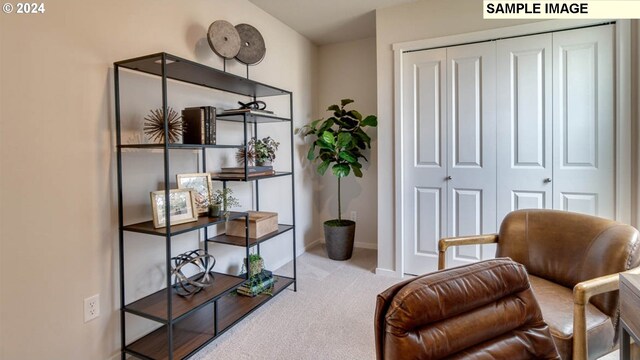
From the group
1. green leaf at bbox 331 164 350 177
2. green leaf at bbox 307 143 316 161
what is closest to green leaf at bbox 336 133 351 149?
green leaf at bbox 331 164 350 177

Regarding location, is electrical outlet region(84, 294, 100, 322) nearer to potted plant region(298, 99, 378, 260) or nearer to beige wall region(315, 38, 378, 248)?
potted plant region(298, 99, 378, 260)

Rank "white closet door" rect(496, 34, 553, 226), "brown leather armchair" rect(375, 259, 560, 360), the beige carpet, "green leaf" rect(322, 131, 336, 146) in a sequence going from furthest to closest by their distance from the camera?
"green leaf" rect(322, 131, 336, 146) → "white closet door" rect(496, 34, 553, 226) → the beige carpet → "brown leather armchair" rect(375, 259, 560, 360)

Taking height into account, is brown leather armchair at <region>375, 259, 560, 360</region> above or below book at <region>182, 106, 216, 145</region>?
below

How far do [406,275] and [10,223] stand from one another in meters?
2.81

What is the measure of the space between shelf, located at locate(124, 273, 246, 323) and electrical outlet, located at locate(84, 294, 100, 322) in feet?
0.44

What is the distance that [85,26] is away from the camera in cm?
167

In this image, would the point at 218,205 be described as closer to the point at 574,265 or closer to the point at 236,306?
the point at 236,306

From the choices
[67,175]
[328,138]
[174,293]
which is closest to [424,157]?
[328,138]

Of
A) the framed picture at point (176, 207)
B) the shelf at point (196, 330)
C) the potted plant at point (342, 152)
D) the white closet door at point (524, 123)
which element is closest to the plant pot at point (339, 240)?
the potted plant at point (342, 152)

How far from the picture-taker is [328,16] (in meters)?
3.21

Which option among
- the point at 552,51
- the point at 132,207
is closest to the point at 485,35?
the point at 552,51

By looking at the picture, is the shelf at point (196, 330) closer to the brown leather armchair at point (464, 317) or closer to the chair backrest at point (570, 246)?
the brown leather armchair at point (464, 317)

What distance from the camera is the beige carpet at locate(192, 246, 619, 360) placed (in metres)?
1.91

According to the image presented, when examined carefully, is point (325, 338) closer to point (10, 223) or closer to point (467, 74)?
point (10, 223)
